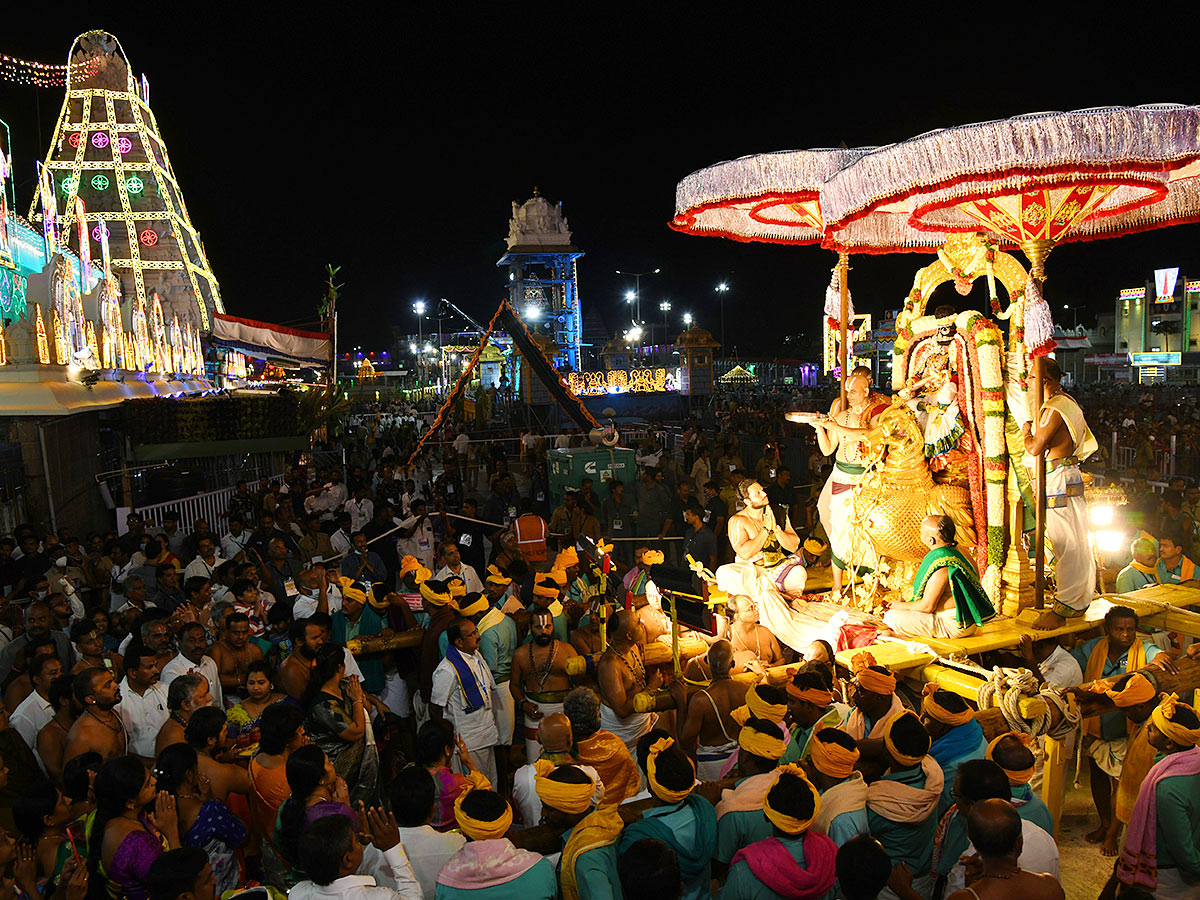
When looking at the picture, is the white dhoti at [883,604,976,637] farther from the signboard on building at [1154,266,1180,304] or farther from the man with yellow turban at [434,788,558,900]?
the signboard on building at [1154,266,1180,304]

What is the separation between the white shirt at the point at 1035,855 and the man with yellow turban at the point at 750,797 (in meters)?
0.74

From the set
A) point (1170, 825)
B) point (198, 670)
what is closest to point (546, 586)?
point (198, 670)

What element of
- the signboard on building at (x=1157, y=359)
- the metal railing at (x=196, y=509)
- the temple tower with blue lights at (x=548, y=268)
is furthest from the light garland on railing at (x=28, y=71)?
the signboard on building at (x=1157, y=359)

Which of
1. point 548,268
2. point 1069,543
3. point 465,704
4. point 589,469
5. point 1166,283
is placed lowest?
point 465,704

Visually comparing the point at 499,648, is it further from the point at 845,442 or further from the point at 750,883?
the point at 845,442

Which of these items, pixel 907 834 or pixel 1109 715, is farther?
pixel 1109 715

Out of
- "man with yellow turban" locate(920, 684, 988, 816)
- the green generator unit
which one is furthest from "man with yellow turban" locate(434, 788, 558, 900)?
the green generator unit

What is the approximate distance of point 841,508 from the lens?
7.34 m

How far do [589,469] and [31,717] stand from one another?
981 cm

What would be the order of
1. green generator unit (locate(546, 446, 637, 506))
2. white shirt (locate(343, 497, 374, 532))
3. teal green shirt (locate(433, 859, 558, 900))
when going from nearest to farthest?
teal green shirt (locate(433, 859, 558, 900)) < white shirt (locate(343, 497, 374, 532)) < green generator unit (locate(546, 446, 637, 506))

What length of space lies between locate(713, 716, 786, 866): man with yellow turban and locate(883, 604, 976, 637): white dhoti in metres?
2.85

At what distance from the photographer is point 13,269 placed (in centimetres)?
1944

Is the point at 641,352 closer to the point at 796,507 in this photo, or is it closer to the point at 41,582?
the point at 796,507

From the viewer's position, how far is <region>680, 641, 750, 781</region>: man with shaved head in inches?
179
